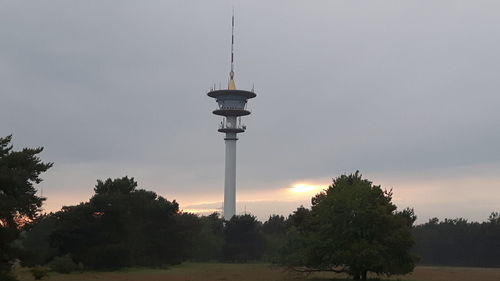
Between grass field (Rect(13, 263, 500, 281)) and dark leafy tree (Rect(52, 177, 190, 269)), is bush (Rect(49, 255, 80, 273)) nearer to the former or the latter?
grass field (Rect(13, 263, 500, 281))

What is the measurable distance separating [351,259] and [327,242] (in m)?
2.74

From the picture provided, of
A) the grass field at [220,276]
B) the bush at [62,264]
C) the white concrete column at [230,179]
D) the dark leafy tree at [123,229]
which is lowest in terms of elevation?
the grass field at [220,276]

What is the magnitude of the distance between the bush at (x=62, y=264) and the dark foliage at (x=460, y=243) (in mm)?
72949

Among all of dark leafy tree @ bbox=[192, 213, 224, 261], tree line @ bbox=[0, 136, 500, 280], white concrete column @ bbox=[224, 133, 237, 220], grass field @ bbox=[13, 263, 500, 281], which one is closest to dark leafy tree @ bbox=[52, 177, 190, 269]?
tree line @ bbox=[0, 136, 500, 280]

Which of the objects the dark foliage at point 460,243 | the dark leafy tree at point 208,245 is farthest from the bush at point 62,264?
the dark foliage at point 460,243

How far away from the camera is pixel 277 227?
5817 inches

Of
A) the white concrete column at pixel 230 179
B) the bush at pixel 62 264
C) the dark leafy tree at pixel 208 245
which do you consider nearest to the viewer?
the bush at pixel 62 264

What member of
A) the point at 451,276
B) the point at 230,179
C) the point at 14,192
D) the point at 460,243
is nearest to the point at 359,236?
the point at 451,276

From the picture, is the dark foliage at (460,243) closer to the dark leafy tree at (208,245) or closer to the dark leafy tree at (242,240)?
the dark leafy tree at (242,240)

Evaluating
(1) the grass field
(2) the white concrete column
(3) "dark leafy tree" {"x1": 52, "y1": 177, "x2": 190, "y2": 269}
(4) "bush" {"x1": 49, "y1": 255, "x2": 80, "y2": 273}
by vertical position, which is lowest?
(1) the grass field

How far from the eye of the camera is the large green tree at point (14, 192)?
41.3m

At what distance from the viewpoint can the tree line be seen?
45656mm

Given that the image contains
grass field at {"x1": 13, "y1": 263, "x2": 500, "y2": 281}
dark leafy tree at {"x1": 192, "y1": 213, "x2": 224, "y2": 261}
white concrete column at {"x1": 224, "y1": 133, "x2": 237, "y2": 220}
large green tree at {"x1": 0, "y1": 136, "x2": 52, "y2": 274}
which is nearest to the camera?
large green tree at {"x1": 0, "y1": 136, "x2": 52, "y2": 274}

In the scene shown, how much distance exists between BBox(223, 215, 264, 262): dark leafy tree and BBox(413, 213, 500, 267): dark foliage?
1274 inches
